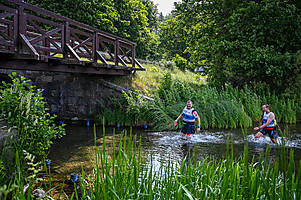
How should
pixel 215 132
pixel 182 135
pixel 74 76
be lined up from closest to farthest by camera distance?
pixel 182 135, pixel 215 132, pixel 74 76

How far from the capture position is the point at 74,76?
567 inches

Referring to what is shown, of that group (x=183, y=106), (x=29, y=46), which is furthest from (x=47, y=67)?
(x=183, y=106)

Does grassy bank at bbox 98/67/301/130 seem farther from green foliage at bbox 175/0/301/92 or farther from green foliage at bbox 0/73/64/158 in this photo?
green foliage at bbox 0/73/64/158

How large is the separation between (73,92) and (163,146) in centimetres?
749

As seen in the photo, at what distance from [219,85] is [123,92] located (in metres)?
7.21

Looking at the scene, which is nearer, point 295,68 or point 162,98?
point 162,98

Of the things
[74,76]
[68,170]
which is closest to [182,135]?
[68,170]

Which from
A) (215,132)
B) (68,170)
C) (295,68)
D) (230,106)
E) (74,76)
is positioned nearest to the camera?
(68,170)

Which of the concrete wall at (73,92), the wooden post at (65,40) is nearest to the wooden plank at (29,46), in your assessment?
the wooden post at (65,40)

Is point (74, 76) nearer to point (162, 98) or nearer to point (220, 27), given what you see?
point (162, 98)

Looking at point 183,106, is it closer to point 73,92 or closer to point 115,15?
point 73,92

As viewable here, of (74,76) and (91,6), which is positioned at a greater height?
(91,6)

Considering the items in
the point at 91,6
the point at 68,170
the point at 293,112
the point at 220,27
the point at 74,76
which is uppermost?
the point at 91,6

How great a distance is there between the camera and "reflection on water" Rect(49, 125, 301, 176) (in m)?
7.02
